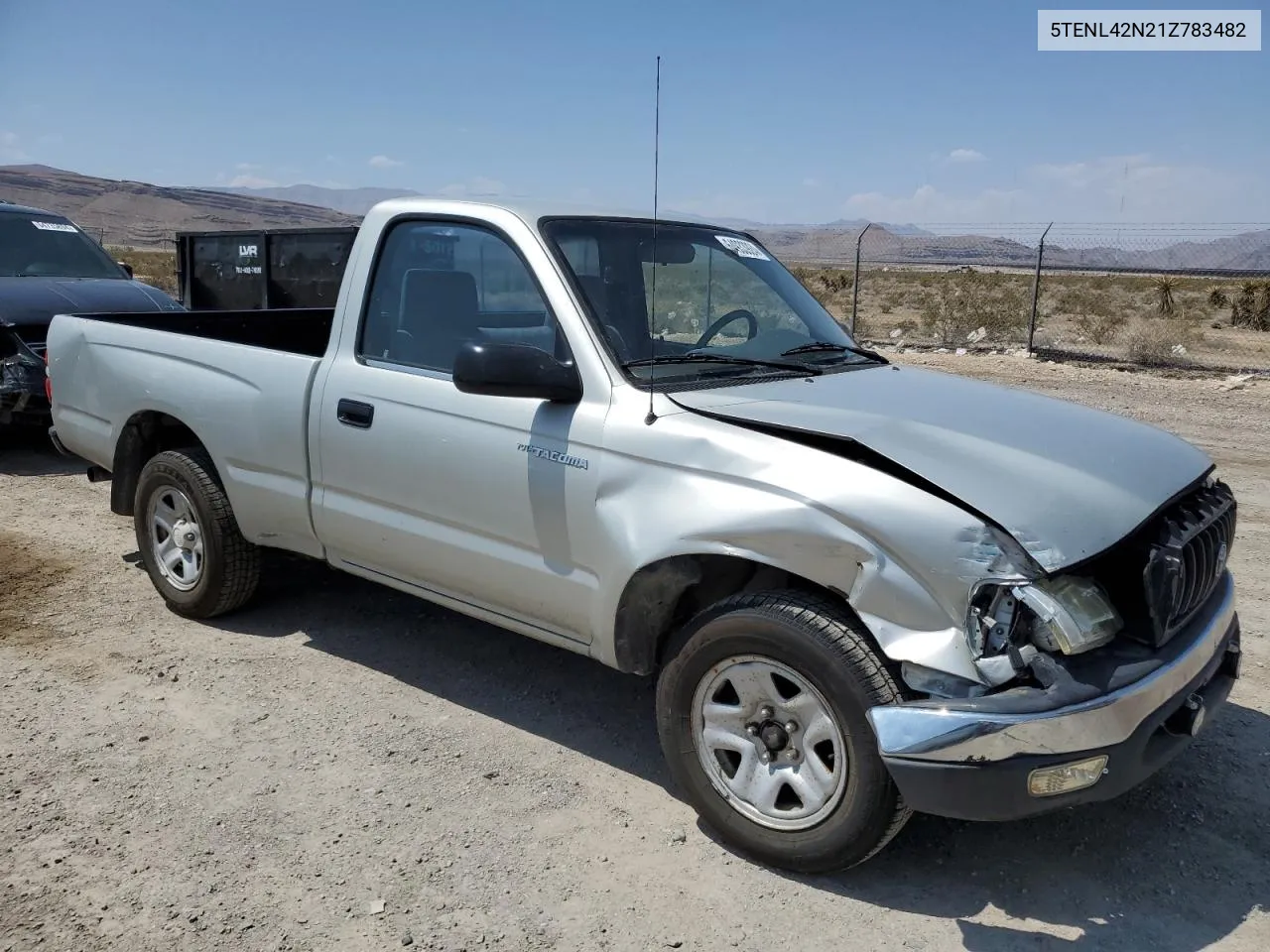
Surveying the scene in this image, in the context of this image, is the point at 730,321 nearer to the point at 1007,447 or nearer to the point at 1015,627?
the point at 1007,447

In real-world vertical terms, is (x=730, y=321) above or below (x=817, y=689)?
above

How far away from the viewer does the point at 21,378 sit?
8164 mm

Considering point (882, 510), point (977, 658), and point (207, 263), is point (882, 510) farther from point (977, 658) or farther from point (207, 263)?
point (207, 263)

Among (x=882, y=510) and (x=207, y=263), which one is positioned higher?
(x=207, y=263)

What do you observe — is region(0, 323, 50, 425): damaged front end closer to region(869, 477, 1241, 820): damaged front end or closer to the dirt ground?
the dirt ground

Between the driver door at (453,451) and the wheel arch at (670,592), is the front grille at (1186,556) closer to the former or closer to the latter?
the wheel arch at (670,592)

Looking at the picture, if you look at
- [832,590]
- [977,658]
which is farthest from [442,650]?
[977,658]

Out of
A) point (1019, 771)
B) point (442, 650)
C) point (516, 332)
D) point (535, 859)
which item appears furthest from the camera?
point (442, 650)

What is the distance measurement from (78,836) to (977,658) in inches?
108

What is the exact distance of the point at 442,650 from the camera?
4.84 m

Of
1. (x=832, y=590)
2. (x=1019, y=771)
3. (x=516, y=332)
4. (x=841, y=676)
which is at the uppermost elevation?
(x=516, y=332)

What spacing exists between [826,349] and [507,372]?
150cm

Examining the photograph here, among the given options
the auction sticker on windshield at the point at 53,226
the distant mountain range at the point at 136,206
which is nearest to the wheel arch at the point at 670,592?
the auction sticker on windshield at the point at 53,226

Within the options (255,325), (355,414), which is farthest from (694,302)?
(255,325)
